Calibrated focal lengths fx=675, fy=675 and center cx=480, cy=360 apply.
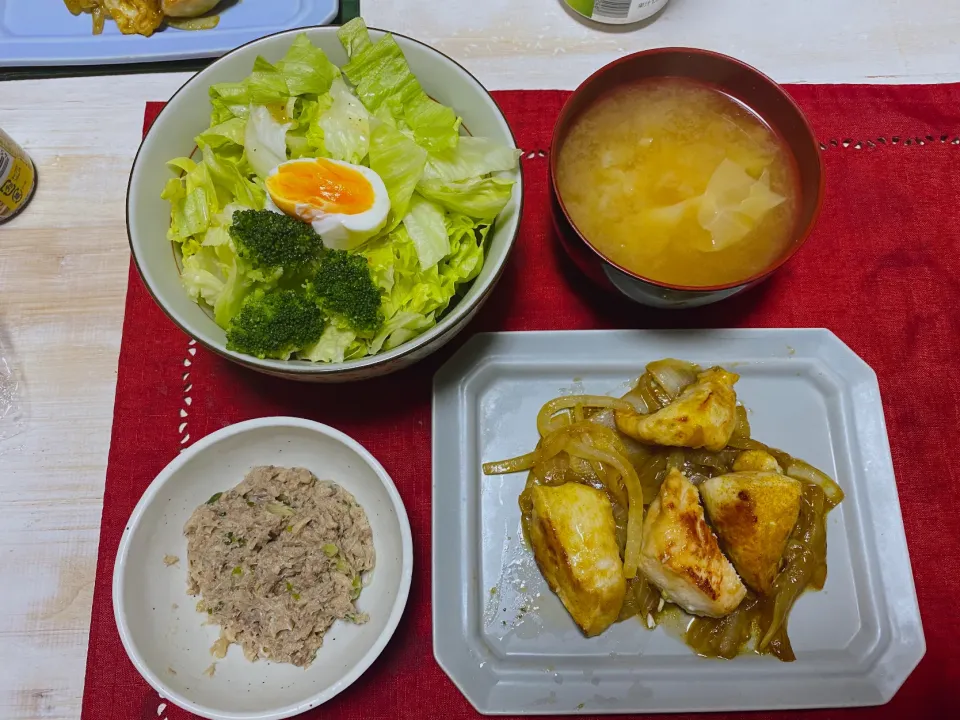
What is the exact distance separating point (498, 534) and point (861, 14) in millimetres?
2202

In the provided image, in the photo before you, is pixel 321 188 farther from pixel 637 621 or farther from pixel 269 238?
pixel 637 621

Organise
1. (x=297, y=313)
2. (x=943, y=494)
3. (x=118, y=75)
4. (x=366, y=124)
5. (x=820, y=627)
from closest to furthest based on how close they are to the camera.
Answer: (x=297, y=313)
(x=366, y=124)
(x=820, y=627)
(x=943, y=494)
(x=118, y=75)

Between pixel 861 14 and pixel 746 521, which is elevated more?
pixel 861 14

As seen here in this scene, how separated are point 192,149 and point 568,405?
122cm

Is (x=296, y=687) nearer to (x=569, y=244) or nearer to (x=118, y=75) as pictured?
(x=569, y=244)

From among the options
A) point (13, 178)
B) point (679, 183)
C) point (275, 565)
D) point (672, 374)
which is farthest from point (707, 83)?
point (13, 178)

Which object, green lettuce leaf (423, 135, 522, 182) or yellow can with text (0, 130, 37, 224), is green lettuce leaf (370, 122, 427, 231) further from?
yellow can with text (0, 130, 37, 224)

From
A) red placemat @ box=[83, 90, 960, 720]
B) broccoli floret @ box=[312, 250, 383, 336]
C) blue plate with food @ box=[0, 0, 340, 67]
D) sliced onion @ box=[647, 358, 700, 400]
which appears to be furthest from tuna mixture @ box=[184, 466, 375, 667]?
blue plate with food @ box=[0, 0, 340, 67]

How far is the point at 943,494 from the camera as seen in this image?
196 cm

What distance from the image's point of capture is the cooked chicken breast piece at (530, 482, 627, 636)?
66.9 inches

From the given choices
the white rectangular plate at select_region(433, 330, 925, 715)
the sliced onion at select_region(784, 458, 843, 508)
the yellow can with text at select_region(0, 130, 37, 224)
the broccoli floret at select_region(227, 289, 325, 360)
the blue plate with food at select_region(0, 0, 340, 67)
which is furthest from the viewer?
the blue plate with food at select_region(0, 0, 340, 67)

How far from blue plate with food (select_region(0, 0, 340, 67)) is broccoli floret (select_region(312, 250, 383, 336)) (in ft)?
3.66

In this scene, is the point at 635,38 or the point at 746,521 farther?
the point at 635,38

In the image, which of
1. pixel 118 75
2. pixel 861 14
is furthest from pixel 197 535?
pixel 861 14
